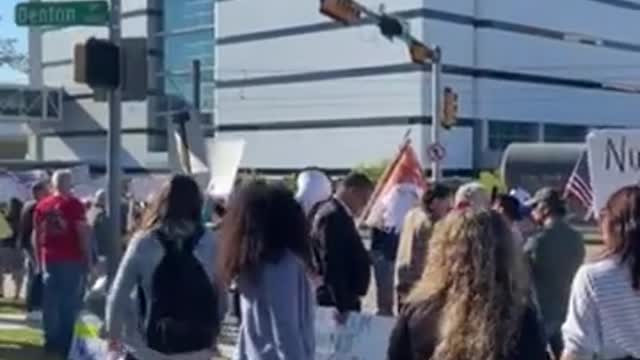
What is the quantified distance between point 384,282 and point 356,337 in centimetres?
344

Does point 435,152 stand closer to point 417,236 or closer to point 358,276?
point 417,236

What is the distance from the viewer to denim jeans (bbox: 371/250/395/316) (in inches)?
532

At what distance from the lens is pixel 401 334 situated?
4.79 meters

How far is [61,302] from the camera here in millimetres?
13148

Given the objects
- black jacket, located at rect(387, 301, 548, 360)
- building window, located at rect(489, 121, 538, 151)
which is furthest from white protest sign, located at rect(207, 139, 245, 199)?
building window, located at rect(489, 121, 538, 151)

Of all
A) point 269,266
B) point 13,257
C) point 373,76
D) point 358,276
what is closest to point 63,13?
point 358,276

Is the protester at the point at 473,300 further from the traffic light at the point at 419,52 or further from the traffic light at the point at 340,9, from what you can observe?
the traffic light at the point at 419,52

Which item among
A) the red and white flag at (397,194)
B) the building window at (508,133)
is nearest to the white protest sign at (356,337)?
the red and white flag at (397,194)

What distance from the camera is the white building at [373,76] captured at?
2721 inches

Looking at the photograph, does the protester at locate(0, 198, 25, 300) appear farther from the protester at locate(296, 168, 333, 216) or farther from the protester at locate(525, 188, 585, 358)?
the protester at locate(525, 188, 585, 358)

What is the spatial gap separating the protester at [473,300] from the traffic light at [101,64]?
7775 millimetres

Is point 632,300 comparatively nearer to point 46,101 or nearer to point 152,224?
point 152,224

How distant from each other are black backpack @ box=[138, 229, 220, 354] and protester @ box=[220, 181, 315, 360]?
18.9 inches

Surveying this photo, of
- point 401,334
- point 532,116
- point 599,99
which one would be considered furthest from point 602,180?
point 599,99
